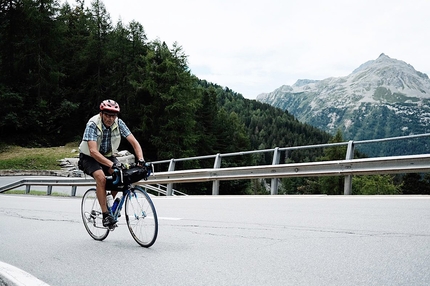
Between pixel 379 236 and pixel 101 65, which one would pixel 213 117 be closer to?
pixel 101 65

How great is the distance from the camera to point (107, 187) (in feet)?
21.1

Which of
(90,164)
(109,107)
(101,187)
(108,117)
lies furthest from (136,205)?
(109,107)

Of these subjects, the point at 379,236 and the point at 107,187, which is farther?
the point at 107,187

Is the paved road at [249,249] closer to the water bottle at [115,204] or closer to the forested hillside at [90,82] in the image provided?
the water bottle at [115,204]

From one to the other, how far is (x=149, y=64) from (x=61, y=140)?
525 inches

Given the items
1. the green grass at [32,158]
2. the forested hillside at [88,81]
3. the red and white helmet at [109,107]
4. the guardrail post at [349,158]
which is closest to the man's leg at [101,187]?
the red and white helmet at [109,107]

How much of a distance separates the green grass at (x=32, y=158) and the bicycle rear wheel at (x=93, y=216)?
31.5m

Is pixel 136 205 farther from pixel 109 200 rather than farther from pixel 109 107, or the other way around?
pixel 109 107

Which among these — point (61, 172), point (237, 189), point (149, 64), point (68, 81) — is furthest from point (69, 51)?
point (61, 172)

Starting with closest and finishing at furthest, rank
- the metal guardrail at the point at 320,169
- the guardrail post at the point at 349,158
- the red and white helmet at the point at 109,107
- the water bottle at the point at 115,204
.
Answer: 1. the red and white helmet at the point at 109,107
2. the water bottle at the point at 115,204
3. the metal guardrail at the point at 320,169
4. the guardrail post at the point at 349,158

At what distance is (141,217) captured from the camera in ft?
19.9

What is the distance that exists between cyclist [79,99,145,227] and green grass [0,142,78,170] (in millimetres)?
Result: 32494

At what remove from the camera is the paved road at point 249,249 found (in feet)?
14.3

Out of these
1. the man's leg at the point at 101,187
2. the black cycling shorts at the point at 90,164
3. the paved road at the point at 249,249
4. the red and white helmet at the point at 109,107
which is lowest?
the paved road at the point at 249,249
